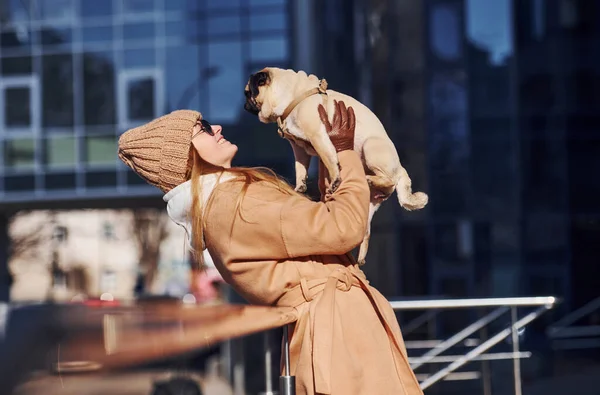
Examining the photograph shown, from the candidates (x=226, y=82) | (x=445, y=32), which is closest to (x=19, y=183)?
(x=226, y=82)

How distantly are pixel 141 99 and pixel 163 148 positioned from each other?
2020 cm

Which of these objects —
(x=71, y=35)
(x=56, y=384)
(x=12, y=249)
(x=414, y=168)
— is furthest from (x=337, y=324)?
(x=12, y=249)

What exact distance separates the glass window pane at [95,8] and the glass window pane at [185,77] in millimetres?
1812

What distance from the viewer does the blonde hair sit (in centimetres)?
296

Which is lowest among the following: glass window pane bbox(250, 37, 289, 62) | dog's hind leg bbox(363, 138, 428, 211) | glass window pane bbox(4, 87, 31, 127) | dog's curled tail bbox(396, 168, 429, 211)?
dog's curled tail bbox(396, 168, 429, 211)

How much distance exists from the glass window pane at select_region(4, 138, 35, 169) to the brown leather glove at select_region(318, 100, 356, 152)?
21254mm

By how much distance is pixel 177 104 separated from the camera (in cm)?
2255

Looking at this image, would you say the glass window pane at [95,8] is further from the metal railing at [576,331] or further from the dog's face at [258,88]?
the dog's face at [258,88]

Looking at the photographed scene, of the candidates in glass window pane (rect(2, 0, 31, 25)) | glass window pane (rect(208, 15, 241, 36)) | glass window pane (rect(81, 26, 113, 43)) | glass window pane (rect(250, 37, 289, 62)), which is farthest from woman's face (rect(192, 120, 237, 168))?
glass window pane (rect(2, 0, 31, 25))

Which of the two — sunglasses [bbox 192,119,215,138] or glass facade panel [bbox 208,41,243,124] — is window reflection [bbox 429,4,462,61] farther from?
sunglasses [bbox 192,119,215,138]

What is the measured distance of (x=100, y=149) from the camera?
2300 centimetres

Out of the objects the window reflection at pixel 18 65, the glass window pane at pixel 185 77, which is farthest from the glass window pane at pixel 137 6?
the window reflection at pixel 18 65

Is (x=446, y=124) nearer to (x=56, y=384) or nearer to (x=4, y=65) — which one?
(x=4, y=65)

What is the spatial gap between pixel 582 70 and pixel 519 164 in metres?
2.02
